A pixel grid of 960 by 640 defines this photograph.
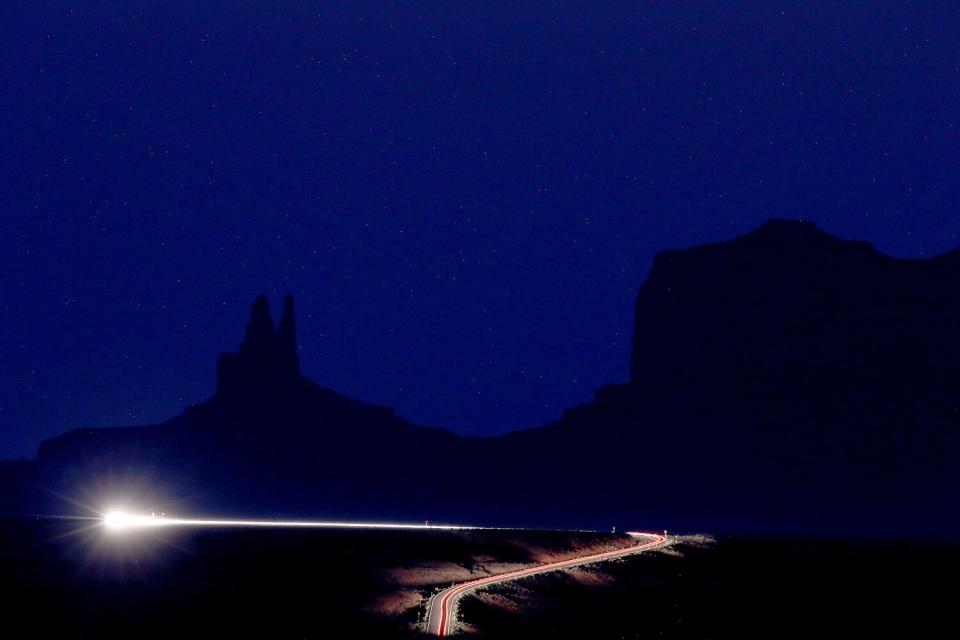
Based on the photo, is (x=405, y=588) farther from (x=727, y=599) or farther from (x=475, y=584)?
(x=727, y=599)

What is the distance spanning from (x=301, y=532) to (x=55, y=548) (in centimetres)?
2914

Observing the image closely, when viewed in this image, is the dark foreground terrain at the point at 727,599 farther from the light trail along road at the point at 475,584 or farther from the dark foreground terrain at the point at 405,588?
the light trail along road at the point at 475,584

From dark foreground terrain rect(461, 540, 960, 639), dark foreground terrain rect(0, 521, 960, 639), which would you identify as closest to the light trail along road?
dark foreground terrain rect(0, 521, 960, 639)

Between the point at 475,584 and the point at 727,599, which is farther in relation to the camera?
the point at 727,599

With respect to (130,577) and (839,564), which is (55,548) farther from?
(839,564)

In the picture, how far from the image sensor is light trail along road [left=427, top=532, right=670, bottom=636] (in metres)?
59.3

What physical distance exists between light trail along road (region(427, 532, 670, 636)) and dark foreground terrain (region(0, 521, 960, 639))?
4.45 feet

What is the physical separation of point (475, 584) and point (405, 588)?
5414 mm

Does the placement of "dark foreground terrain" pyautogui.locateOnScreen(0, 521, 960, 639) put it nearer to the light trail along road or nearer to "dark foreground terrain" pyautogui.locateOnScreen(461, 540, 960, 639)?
"dark foreground terrain" pyautogui.locateOnScreen(461, 540, 960, 639)

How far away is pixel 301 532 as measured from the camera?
117375mm

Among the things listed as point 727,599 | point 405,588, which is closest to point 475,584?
point 405,588

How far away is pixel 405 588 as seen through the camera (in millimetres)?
81250

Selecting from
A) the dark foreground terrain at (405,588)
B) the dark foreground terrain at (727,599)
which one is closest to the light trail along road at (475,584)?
the dark foreground terrain at (405,588)

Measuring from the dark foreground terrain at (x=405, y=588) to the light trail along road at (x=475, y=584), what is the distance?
1.36 meters
